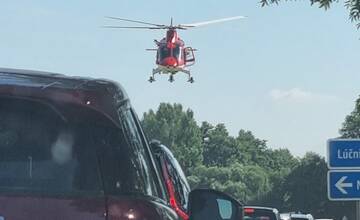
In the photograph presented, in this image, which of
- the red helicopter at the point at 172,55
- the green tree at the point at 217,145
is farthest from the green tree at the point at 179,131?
the red helicopter at the point at 172,55

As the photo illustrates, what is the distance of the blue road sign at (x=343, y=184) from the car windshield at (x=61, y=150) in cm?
1519

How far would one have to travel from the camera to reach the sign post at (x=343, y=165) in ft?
62.1

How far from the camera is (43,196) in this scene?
12.0 feet

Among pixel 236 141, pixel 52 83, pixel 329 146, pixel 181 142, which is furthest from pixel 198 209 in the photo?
pixel 236 141

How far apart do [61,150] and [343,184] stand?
1548cm

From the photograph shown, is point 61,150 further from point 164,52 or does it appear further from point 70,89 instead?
point 164,52

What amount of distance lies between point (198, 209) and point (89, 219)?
1344 millimetres

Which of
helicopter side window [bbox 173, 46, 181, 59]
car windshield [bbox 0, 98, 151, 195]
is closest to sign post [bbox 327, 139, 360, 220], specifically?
car windshield [bbox 0, 98, 151, 195]

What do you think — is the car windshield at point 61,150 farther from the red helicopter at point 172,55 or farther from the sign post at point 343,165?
the red helicopter at point 172,55

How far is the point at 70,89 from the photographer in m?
4.00

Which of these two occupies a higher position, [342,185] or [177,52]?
[177,52]

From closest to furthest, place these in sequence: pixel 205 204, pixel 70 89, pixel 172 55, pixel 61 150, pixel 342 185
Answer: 1. pixel 61 150
2. pixel 70 89
3. pixel 205 204
4. pixel 342 185
5. pixel 172 55

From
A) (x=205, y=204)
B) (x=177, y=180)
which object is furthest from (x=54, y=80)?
(x=177, y=180)

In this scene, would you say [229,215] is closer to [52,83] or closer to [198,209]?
[198,209]
